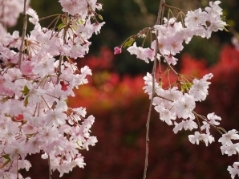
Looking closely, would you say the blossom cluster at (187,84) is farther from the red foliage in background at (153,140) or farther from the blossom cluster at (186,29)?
the red foliage in background at (153,140)

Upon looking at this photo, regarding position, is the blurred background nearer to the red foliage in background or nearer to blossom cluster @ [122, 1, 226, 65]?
the red foliage in background

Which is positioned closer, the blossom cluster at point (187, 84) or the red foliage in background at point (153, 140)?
the blossom cluster at point (187, 84)

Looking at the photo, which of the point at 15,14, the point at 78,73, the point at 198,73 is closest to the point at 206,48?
the point at 198,73

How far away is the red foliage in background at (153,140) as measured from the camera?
12.1 feet

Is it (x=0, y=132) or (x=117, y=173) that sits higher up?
(x=117, y=173)

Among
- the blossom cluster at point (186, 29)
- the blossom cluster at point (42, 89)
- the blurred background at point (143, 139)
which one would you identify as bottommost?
the blossom cluster at point (42, 89)

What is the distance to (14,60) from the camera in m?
1.29

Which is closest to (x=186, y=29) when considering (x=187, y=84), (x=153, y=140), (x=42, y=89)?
(x=187, y=84)

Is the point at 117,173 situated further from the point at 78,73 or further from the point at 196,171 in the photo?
the point at 78,73

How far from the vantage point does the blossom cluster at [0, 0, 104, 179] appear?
1.22 metres

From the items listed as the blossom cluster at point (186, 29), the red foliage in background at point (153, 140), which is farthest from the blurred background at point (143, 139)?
the blossom cluster at point (186, 29)

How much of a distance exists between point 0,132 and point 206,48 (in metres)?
8.89

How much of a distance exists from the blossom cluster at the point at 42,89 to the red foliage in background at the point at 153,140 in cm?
232

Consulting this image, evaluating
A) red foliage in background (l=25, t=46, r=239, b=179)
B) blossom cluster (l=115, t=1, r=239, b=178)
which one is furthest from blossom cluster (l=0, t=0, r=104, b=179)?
red foliage in background (l=25, t=46, r=239, b=179)
